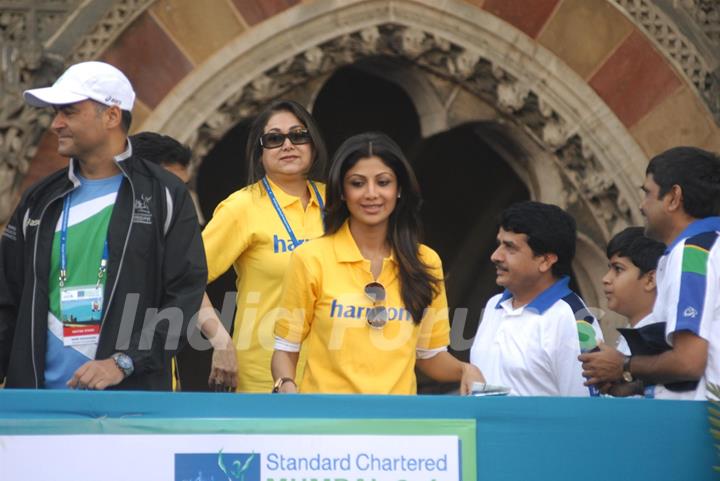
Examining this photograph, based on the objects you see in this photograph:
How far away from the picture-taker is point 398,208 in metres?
6.21

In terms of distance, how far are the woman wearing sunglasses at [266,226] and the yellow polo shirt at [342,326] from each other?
609 mm

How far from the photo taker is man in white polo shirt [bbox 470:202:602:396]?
6.36 m

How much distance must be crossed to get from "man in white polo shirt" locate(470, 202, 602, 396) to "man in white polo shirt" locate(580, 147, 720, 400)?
27 cm

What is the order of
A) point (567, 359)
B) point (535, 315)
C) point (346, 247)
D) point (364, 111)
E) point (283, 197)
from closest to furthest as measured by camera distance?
point (346, 247), point (567, 359), point (535, 315), point (283, 197), point (364, 111)

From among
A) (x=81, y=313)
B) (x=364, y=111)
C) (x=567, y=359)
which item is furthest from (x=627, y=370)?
(x=364, y=111)

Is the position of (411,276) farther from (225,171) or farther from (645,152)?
(225,171)

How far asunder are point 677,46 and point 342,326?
5127 mm

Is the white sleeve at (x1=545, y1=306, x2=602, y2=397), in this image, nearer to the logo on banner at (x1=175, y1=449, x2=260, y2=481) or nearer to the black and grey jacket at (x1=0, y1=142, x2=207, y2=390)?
A: the black and grey jacket at (x1=0, y1=142, x2=207, y2=390)

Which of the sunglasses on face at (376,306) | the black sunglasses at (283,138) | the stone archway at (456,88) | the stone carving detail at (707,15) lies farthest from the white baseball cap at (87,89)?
the stone carving detail at (707,15)

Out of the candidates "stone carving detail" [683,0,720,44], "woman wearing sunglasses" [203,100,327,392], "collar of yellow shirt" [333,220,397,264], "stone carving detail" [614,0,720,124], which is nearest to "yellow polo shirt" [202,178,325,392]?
"woman wearing sunglasses" [203,100,327,392]

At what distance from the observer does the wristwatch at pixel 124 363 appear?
5629 mm

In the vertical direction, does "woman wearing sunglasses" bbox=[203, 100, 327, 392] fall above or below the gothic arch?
below

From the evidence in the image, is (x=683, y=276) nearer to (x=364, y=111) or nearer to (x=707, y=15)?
(x=707, y=15)

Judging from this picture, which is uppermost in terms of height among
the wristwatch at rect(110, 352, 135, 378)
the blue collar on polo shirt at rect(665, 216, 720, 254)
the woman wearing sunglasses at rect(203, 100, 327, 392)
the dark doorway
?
the dark doorway
